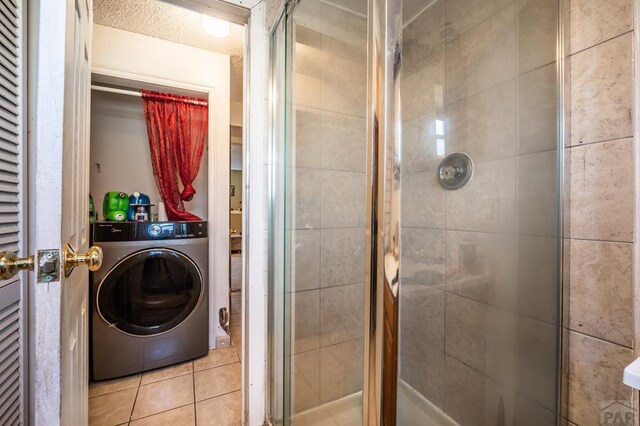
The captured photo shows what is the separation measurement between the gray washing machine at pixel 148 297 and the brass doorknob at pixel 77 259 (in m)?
1.28

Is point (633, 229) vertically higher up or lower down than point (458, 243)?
higher up

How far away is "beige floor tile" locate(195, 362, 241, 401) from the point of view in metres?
1.69

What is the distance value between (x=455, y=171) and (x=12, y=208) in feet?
5.37

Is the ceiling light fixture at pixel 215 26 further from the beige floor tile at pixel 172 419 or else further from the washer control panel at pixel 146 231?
the beige floor tile at pixel 172 419

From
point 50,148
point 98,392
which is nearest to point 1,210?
point 50,148

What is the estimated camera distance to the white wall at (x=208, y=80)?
6.26 ft

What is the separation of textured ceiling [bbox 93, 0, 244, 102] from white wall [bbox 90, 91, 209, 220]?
0.76m

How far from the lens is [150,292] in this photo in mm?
1923

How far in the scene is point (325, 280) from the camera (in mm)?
1205

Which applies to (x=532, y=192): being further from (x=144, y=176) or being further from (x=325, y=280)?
(x=144, y=176)

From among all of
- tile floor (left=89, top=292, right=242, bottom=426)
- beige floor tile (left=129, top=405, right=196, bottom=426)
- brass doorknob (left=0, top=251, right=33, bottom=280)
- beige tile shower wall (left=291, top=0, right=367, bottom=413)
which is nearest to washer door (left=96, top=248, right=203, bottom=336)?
tile floor (left=89, top=292, right=242, bottom=426)

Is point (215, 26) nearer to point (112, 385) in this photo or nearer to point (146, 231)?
point (146, 231)

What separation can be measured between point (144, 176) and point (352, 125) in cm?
238

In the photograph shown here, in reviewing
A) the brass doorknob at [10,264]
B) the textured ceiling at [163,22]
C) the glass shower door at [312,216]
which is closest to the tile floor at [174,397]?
the glass shower door at [312,216]
